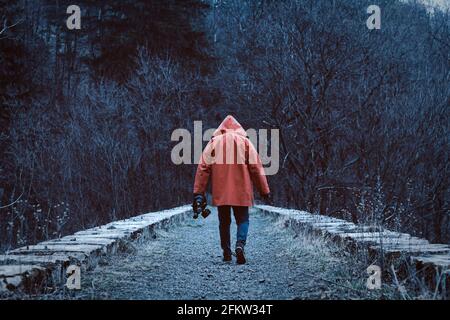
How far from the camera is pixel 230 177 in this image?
6383 millimetres

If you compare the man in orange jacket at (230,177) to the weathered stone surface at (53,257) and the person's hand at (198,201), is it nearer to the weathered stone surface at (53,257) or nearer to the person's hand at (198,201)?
the person's hand at (198,201)

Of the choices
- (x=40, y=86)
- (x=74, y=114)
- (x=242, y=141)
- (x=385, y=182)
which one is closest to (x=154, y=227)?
(x=242, y=141)

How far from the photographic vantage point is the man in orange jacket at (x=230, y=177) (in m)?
6.36

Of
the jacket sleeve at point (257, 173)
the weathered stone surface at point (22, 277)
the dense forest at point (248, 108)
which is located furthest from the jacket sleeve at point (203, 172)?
the dense forest at point (248, 108)

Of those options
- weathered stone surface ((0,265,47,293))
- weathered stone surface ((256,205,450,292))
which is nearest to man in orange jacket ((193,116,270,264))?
weathered stone surface ((256,205,450,292))

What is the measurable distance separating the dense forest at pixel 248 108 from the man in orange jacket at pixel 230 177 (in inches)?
198

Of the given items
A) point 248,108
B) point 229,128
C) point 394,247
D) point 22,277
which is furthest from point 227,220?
point 248,108

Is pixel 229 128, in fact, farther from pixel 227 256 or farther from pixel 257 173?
pixel 227 256

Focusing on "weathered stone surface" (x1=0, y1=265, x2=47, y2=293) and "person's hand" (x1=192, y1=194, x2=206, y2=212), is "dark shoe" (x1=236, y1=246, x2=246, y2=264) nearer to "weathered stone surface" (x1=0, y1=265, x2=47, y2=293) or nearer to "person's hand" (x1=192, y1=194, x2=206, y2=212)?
"person's hand" (x1=192, y1=194, x2=206, y2=212)

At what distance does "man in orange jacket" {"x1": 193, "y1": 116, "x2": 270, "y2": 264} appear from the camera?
6355mm

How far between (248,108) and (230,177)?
12515mm

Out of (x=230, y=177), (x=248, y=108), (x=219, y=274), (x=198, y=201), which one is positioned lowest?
(x=219, y=274)

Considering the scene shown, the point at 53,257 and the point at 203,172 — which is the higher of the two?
the point at 203,172

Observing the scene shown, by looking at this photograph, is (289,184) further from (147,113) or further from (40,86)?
(40,86)
